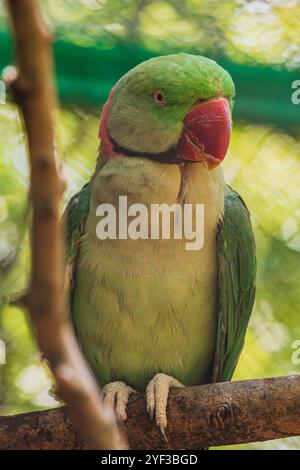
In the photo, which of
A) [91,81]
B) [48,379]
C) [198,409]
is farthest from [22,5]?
[48,379]

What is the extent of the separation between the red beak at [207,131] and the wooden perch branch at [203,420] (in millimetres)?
596

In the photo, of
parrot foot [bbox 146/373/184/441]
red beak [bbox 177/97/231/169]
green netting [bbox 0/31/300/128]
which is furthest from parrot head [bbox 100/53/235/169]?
parrot foot [bbox 146/373/184/441]

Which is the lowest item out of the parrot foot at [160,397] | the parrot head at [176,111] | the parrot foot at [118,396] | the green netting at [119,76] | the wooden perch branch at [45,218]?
the parrot foot at [118,396]

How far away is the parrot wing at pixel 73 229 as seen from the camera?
6.38 feet

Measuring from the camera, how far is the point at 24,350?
2553 mm

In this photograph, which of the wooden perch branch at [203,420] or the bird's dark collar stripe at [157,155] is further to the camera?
the bird's dark collar stripe at [157,155]

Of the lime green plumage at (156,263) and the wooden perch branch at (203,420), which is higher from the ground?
the lime green plumage at (156,263)

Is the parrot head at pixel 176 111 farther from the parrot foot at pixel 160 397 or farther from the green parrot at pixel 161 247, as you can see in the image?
the parrot foot at pixel 160 397

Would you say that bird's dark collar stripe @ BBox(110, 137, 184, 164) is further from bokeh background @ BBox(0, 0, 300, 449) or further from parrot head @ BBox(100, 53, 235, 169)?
bokeh background @ BBox(0, 0, 300, 449)

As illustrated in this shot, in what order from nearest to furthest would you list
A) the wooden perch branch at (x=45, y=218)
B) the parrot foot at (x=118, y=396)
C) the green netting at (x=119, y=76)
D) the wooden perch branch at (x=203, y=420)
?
the wooden perch branch at (x=45, y=218) < the wooden perch branch at (x=203, y=420) < the parrot foot at (x=118, y=396) < the green netting at (x=119, y=76)

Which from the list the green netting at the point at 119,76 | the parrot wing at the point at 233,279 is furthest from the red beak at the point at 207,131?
the green netting at the point at 119,76

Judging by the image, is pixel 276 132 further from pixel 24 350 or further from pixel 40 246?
pixel 40 246

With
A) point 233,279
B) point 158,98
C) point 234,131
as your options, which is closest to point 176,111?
point 158,98

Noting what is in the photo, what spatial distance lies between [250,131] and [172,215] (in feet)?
2.15
